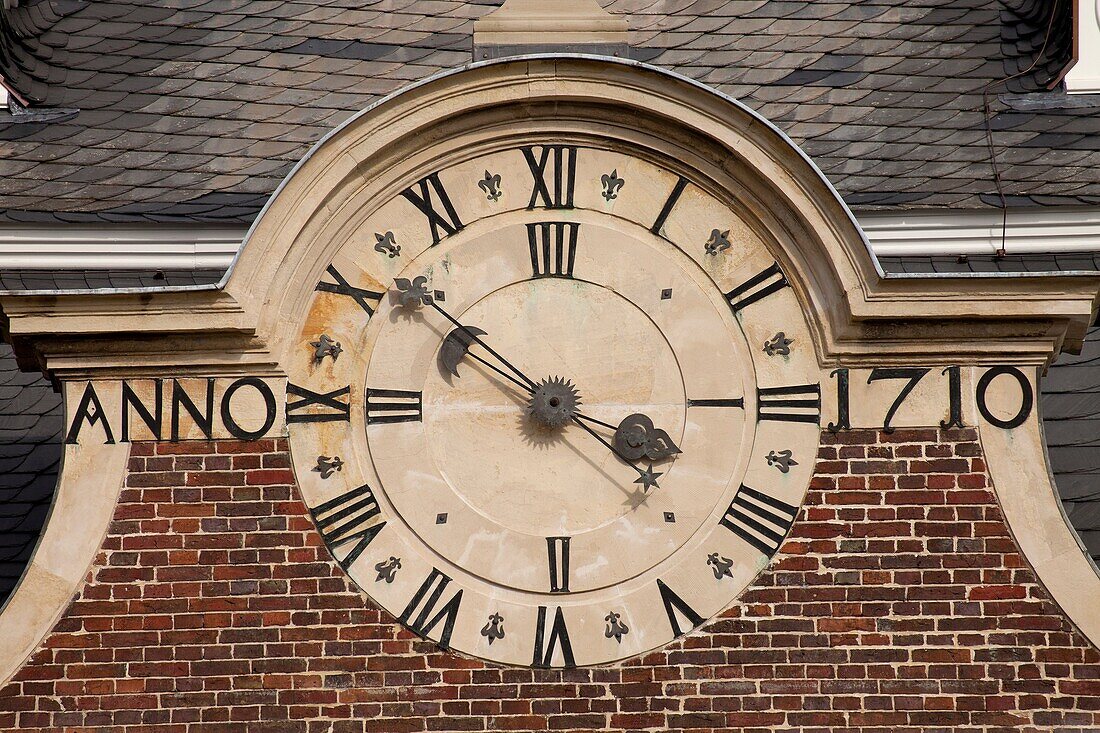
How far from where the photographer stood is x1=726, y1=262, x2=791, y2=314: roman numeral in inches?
415

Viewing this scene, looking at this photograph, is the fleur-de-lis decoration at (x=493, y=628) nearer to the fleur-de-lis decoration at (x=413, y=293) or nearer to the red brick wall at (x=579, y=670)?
the red brick wall at (x=579, y=670)

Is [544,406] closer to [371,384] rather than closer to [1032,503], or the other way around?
[371,384]

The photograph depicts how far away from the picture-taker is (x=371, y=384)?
34.3 ft

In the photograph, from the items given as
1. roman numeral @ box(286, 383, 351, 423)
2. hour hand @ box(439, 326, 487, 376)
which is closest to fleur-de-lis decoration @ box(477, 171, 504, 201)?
hour hand @ box(439, 326, 487, 376)

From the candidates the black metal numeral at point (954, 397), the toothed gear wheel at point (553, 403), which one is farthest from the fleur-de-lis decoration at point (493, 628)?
the black metal numeral at point (954, 397)

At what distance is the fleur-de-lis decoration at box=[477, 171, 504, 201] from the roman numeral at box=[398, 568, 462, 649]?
1.84m

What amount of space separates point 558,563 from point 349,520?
3.28ft

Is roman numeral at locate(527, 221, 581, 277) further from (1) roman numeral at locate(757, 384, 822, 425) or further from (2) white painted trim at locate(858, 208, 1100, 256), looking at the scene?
(2) white painted trim at locate(858, 208, 1100, 256)

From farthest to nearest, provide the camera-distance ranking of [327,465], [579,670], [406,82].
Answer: [406,82], [327,465], [579,670]

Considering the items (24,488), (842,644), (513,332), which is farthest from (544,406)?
(24,488)

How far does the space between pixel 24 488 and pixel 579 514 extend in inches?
154

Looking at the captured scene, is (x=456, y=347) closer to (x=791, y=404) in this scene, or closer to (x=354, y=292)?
(x=354, y=292)

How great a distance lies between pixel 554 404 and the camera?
410 inches

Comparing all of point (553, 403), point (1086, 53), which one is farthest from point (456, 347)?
point (1086, 53)
